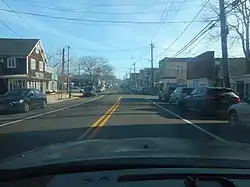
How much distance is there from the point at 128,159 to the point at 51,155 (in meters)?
0.74

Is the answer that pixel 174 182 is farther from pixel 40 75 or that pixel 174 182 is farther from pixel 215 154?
pixel 40 75

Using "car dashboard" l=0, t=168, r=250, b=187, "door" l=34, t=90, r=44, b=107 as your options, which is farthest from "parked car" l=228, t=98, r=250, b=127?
"door" l=34, t=90, r=44, b=107

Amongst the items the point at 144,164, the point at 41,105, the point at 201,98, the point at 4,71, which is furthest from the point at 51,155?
the point at 4,71

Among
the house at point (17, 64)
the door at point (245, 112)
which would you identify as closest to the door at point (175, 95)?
the door at point (245, 112)

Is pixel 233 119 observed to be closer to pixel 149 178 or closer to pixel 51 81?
pixel 149 178

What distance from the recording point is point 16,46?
57594mm

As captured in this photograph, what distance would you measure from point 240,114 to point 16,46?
47.2m

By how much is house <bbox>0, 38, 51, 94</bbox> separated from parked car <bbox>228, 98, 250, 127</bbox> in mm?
40837

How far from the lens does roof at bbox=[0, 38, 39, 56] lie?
55.7m

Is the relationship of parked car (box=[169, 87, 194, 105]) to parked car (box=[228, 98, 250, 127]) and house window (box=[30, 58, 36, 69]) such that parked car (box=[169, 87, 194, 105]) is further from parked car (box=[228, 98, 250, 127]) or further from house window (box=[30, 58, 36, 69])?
house window (box=[30, 58, 36, 69])

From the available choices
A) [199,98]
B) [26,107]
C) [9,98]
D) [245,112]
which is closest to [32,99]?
[26,107]

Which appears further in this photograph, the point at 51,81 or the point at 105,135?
the point at 51,81

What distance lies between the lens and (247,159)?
304cm

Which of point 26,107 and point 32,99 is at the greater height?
point 32,99
